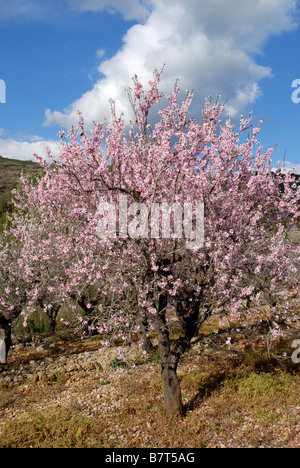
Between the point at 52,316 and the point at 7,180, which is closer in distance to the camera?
the point at 52,316

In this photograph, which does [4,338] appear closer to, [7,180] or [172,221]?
[172,221]

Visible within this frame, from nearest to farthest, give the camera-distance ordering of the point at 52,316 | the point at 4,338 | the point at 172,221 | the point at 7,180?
1. the point at 172,221
2. the point at 4,338
3. the point at 52,316
4. the point at 7,180

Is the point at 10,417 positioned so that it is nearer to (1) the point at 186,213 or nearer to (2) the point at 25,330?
(1) the point at 186,213

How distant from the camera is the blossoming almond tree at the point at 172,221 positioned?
22.8 feet

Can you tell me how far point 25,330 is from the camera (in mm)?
20844

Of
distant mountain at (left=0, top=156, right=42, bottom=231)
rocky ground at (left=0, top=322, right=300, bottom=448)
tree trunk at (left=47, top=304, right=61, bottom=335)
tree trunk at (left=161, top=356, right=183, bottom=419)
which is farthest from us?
distant mountain at (left=0, top=156, right=42, bottom=231)

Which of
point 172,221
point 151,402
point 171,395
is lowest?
point 151,402

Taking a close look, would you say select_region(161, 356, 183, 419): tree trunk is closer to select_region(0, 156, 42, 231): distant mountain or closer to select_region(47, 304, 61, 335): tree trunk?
select_region(47, 304, 61, 335): tree trunk

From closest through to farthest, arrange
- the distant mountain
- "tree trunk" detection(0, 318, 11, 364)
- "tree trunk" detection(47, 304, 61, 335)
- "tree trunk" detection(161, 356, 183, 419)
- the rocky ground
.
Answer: the rocky ground → "tree trunk" detection(161, 356, 183, 419) → "tree trunk" detection(0, 318, 11, 364) → "tree trunk" detection(47, 304, 61, 335) → the distant mountain

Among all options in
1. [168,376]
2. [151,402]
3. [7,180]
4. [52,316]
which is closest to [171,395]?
[168,376]

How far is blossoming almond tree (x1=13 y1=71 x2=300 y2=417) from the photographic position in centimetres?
694

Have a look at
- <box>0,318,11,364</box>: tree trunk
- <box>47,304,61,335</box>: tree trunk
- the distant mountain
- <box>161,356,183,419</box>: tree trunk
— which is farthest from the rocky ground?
the distant mountain

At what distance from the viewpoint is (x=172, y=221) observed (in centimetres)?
727

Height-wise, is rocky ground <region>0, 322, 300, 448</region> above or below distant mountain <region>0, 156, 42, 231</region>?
below
